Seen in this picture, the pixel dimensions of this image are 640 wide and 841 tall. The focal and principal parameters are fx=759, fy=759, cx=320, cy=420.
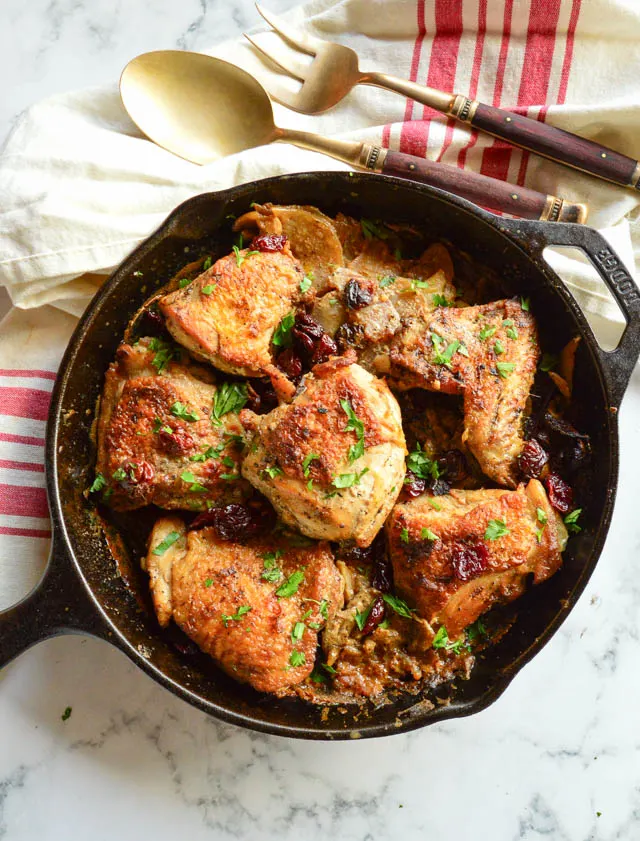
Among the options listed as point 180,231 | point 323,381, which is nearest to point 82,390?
point 180,231

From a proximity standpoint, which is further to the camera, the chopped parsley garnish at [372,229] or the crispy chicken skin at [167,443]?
the chopped parsley garnish at [372,229]

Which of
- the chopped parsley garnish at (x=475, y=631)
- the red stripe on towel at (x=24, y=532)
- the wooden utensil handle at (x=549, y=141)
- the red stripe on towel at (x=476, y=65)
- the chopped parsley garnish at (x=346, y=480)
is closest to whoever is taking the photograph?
the chopped parsley garnish at (x=346, y=480)

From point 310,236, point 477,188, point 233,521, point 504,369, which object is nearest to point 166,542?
point 233,521

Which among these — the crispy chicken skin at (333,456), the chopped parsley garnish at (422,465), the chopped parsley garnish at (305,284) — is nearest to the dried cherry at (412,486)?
the chopped parsley garnish at (422,465)

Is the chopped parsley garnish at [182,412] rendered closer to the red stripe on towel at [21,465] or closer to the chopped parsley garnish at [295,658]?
Answer: the red stripe on towel at [21,465]

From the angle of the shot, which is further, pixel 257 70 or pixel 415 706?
pixel 257 70

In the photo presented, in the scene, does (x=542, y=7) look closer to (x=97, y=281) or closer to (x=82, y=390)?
(x=97, y=281)

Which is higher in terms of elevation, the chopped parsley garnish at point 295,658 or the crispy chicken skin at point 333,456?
the crispy chicken skin at point 333,456

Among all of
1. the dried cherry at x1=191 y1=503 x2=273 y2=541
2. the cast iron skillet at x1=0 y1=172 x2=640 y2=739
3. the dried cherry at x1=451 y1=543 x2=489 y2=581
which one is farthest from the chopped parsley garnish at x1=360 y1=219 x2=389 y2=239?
the dried cherry at x1=451 y1=543 x2=489 y2=581

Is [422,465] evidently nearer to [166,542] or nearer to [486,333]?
[486,333]
